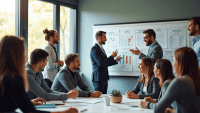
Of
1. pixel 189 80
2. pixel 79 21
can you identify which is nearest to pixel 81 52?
pixel 79 21

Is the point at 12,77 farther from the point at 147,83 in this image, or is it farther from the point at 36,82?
the point at 147,83

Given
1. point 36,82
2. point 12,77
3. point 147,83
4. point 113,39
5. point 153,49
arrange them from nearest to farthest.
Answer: point 12,77 → point 36,82 → point 147,83 → point 153,49 → point 113,39

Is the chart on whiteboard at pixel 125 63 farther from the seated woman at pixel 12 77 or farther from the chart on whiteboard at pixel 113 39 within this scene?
the seated woman at pixel 12 77

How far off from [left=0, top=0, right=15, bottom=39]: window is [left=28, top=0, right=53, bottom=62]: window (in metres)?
0.36

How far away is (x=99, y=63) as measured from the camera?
4.14 metres

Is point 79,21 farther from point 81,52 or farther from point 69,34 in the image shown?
point 81,52

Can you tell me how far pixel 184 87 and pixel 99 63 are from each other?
2.54 m

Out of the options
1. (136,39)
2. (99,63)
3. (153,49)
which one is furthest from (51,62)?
(136,39)

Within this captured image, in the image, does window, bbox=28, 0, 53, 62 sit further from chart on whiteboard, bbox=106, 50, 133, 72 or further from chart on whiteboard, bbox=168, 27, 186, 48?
chart on whiteboard, bbox=168, 27, 186, 48

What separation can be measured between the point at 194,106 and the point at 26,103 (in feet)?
3.97

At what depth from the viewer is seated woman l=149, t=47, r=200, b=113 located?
5.55 feet

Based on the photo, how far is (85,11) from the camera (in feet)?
17.6

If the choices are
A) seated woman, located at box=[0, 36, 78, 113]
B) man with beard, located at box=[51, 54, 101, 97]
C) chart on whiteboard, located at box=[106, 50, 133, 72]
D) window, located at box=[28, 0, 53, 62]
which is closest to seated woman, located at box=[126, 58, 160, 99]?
man with beard, located at box=[51, 54, 101, 97]

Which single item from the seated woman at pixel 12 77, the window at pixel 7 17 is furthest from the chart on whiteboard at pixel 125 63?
the seated woman at pixel 12 77
